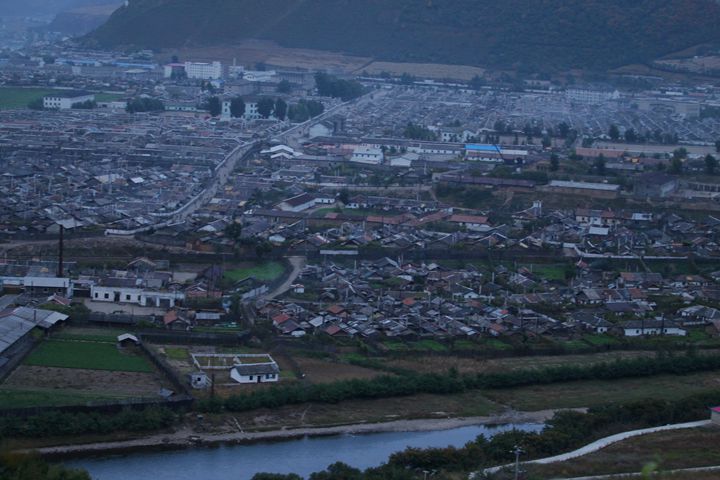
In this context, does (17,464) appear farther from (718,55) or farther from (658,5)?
(658,5)

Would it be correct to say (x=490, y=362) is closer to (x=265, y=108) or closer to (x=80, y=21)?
(x=265, y=108)

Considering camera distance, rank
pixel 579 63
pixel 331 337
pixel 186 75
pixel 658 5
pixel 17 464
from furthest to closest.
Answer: pixel 658 5
pixel 579 63
pixel 186 75
pixel 331 337
pixel 17 464

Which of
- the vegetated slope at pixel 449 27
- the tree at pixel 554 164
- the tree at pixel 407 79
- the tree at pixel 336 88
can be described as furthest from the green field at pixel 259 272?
the vegetated slope at pixel 449 27

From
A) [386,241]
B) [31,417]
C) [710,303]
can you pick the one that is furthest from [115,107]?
[31,417]

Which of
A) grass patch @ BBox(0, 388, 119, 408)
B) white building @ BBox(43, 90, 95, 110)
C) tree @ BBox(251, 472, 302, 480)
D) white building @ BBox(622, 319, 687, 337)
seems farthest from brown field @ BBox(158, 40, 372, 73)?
tree @ BBox(251, 472, 302, 480)

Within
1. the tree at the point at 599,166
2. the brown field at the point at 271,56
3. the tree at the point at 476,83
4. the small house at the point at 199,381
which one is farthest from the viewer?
the brown field at the point at 271,56

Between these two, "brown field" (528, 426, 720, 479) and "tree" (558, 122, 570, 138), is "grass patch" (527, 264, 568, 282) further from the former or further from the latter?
"tree" (558, 122, 570, 138)

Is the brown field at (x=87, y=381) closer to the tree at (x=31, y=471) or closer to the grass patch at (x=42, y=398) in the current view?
the grass patch at (x=42, y=398)
